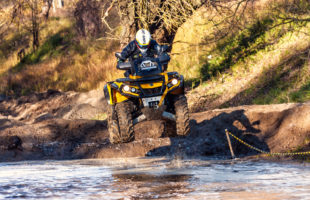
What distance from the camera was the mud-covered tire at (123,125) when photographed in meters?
8.93

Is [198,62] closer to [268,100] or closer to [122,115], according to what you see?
[268,100]

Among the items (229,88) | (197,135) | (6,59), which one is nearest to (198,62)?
(229,88)

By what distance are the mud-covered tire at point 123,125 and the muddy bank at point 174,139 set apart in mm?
4647

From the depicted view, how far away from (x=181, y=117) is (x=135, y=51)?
159cm

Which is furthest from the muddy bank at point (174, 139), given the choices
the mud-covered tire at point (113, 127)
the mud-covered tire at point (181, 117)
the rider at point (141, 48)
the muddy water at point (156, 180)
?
the rider at point (141, 48)

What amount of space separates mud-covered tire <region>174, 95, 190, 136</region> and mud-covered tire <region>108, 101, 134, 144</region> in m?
0.84

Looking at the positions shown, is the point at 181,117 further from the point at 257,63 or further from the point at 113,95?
the point at 257,63

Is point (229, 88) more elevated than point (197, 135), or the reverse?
point (229, 88)

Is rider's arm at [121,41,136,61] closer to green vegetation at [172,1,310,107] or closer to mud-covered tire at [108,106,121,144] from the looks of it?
mud-covered tire at [108,106,121,144]

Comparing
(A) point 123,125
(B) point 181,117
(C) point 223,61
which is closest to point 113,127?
(A) point 123,125

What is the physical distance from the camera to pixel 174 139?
14.1m

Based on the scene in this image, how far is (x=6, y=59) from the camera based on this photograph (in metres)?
32.6

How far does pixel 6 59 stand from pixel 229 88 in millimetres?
18992

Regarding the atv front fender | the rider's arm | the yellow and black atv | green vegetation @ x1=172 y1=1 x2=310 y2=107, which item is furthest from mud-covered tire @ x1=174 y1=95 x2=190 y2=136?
green vegetation @ x1=172 y1=1 x2=310 y2=107
